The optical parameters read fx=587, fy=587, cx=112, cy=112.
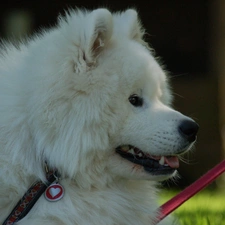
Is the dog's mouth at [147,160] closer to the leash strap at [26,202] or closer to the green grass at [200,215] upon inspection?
the leash strap at [26,202]

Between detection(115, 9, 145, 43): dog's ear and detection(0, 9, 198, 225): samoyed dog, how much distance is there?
0.92 ft

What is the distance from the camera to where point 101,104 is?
342cm

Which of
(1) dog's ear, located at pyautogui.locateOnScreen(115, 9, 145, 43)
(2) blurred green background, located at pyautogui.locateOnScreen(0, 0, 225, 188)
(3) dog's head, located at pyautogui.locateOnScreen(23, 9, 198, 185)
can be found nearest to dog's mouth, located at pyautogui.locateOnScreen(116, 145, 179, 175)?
(3) dog's head, located at pyautogui.locateOnScreen(23, 9, 198, 185)

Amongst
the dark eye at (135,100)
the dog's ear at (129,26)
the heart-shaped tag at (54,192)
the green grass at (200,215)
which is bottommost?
the green grass at (200,215)

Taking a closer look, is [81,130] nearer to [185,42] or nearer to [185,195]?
[185,195]

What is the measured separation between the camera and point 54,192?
3.45 metres

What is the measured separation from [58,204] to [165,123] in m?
0.79

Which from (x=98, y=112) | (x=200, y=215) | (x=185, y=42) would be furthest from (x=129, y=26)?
(x=185, y=42)

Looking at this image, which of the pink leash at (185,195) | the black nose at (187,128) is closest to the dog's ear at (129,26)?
the black nose at (187,128)

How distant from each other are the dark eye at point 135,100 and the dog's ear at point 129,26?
51 cm

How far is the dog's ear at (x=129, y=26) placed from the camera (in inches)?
153

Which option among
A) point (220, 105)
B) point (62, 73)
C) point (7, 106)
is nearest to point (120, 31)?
point (62, 73)

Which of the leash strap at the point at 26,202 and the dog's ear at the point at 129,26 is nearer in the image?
the leash strap at the point at 26,202

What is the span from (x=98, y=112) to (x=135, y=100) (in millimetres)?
261
